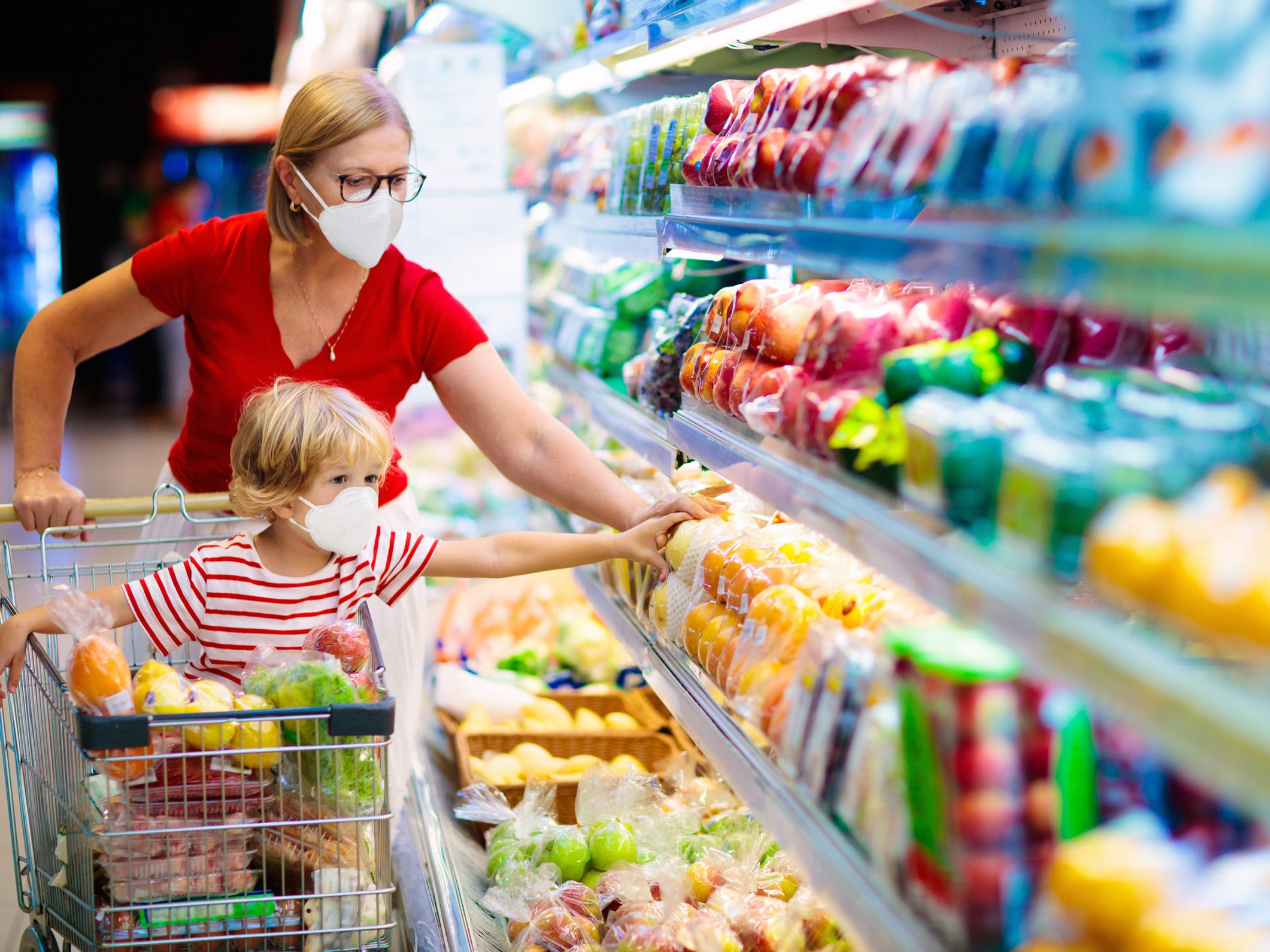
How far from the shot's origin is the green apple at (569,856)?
2520 millimetres

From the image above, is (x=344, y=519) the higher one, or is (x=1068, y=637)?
(x=1068, y=637)

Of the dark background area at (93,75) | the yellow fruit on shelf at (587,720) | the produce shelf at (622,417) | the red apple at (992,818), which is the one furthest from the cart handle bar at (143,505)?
the dark background area at (93,75)

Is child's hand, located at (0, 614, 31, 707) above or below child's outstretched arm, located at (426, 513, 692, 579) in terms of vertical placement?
below

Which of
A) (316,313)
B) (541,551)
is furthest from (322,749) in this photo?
(316,313)

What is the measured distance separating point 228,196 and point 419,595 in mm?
16441

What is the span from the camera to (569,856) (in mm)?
2520

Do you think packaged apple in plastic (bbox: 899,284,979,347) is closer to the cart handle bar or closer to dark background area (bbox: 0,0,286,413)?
the cart handle bar

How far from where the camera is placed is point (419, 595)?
2.80 m

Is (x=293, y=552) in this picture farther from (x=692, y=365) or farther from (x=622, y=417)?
(x=622, y=417)

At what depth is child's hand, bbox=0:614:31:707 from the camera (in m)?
1.98

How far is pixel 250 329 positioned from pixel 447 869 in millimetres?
1184

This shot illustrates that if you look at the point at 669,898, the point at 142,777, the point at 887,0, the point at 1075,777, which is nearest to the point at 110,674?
the point at 142,777

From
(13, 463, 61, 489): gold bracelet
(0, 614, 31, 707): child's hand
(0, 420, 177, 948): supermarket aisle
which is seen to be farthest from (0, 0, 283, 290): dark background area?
(0, 614, 31, 707): child's hand

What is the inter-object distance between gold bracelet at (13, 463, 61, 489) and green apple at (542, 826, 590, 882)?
1.23 m
